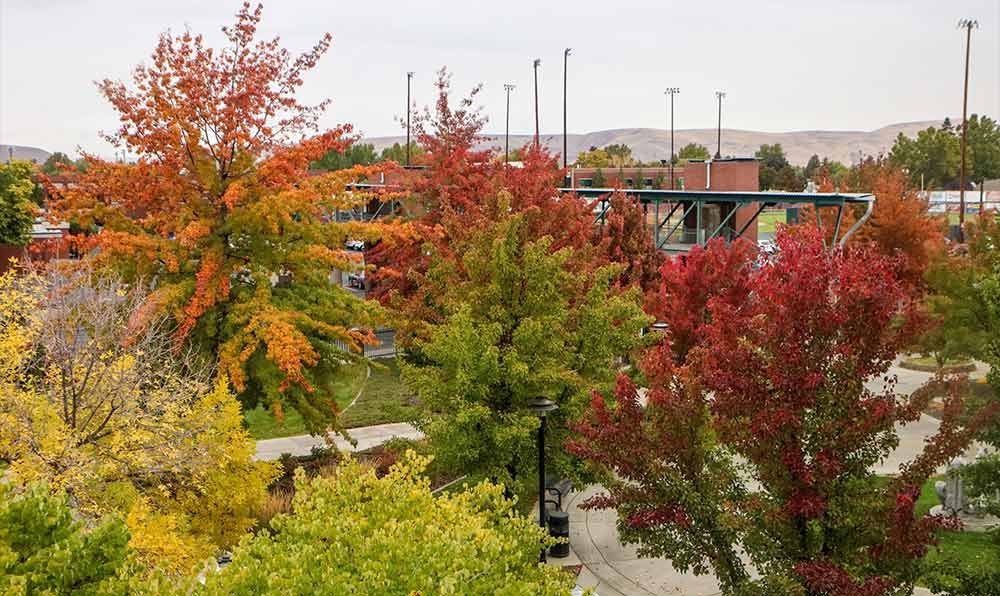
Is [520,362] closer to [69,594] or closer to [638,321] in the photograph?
[638,321]

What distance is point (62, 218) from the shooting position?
18.3 meters

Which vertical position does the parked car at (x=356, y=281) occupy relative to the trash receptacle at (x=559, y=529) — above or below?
above

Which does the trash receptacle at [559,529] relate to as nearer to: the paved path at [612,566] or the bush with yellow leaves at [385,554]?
the paved path at [612,566]

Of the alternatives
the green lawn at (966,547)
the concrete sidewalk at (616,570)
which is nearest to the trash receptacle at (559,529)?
the concrete sidewalk at (616,570)

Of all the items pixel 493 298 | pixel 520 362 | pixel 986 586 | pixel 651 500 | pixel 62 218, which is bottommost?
pixel 986 586

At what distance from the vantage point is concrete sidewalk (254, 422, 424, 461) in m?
22.8

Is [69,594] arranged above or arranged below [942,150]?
below

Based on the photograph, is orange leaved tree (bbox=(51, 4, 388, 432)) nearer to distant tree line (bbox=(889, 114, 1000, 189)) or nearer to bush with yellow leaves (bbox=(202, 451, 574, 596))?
bush with yellow leaves (bbox=(202, 451, 574, 596))

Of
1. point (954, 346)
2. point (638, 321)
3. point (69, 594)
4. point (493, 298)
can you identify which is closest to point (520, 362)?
point (493, 298)

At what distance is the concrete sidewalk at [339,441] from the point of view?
22.8 m

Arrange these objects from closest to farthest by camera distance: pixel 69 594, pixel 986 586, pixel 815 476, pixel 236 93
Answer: pixel 69 594
pixel 815 476
pixel 986 586
pixel 236 93

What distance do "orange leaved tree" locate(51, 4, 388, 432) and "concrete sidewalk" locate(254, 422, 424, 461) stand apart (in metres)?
3.90

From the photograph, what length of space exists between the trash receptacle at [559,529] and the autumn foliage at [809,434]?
18.1ft

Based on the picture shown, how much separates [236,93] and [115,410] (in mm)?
7152
